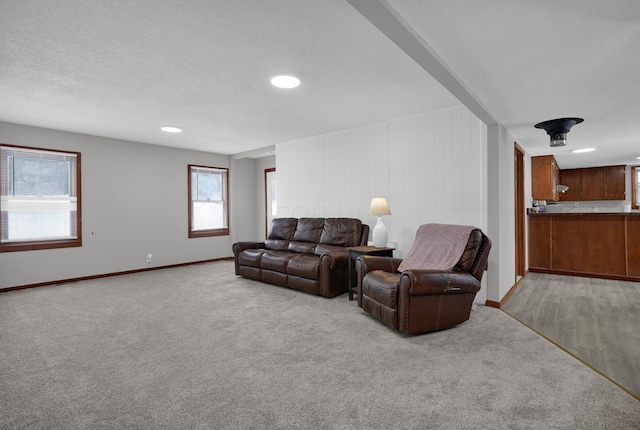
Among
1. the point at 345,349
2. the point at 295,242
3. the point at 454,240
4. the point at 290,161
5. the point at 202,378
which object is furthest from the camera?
the point at 290,161

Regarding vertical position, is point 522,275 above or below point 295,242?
below

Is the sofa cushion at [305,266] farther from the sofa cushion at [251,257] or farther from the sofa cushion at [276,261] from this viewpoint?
the sofa cushion at [251,257]

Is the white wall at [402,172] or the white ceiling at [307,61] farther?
the white wall at [402,172]

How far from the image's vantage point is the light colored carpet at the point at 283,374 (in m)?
1.80

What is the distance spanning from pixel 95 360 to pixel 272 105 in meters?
3.01

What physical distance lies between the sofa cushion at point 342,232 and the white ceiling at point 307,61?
1.44 metres

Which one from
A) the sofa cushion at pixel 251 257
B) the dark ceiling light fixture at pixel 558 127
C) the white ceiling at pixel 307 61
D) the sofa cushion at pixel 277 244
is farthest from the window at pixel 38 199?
the dark ceiling light fixture at pixel 558 127

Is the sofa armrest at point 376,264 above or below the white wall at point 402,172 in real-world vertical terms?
below

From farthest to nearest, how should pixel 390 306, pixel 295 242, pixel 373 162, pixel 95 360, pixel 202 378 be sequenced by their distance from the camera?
pixel 295 242 < pixel 373 162 < pixel 390 306 < pixel 95 360 < pixel 202 378

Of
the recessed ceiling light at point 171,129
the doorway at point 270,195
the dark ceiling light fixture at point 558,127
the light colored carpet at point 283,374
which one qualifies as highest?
the recessed ceiling light at point 171,129

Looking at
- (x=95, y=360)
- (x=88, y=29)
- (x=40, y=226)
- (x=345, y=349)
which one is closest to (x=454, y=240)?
(x=345, y=349)

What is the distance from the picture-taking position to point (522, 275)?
5.60 meters

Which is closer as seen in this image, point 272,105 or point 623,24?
point 623,24

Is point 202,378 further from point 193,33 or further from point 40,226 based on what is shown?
point 40,226
